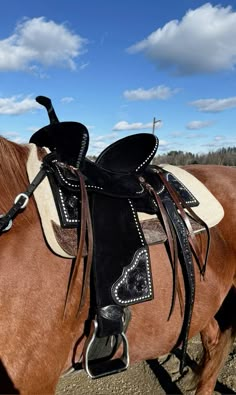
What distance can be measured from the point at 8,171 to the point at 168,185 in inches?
33.5

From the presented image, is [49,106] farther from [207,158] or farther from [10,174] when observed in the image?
[207,158]

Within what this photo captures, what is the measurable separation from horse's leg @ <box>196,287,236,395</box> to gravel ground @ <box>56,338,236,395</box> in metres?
0.18

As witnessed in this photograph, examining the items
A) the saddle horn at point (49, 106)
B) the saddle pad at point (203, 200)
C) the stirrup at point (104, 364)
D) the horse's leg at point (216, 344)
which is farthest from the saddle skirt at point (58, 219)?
the horse's leg at point (216, 344)

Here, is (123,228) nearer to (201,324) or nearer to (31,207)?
(31,207)

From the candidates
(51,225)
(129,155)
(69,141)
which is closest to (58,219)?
(51,225)

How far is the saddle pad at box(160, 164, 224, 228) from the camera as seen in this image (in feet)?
6.37

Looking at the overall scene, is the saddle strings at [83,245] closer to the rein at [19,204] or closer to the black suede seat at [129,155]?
the rein at [19,204]

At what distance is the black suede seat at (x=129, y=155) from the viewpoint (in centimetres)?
182

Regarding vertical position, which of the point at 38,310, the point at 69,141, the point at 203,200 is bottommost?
the point at 38,310

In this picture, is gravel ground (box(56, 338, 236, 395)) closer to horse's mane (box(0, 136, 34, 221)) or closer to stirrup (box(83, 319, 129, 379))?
stirrup (box(83, 319, 129, 379))

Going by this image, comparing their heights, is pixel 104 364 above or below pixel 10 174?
below

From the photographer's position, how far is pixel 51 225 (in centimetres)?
143

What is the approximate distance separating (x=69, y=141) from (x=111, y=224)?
1.44ft

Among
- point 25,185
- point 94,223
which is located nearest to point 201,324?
point 94,223
